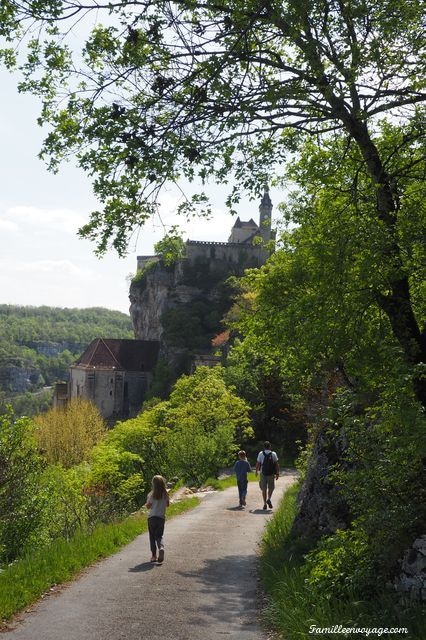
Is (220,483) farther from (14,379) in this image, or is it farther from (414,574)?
(14,379)

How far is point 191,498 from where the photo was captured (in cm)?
1942

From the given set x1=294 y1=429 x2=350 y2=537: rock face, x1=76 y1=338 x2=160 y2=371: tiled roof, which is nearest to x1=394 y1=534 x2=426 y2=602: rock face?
x1=294 y1=429 x2=350 y2=537: rock face

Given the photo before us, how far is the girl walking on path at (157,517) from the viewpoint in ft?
34.9

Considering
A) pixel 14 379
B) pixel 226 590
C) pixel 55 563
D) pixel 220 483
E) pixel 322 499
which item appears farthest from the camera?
pixel 14 379

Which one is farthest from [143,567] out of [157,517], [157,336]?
[157,336]

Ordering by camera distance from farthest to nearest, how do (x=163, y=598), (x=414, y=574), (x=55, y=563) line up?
(x=55, y=563) → (x=163, y=598) → (x=414, y=574)

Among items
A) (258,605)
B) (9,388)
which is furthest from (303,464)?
(9,388)

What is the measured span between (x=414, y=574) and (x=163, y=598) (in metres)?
3.41

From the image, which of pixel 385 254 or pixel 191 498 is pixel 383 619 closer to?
pixel 385 254

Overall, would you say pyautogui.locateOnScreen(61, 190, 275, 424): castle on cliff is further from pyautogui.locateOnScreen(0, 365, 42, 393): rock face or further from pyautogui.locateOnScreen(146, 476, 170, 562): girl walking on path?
pyautogui.locateOnScreen(0, 365, 42, 393): rock face

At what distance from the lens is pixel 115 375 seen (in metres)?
→ 87.5

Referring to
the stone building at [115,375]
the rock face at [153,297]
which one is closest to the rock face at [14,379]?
the rock face at [153,297]

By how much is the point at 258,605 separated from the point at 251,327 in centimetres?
489

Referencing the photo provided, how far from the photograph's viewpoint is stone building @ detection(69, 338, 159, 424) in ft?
285
